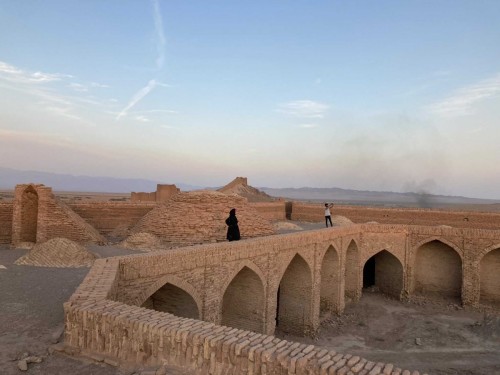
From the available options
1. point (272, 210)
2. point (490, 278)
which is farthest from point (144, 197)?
point (490, 278)

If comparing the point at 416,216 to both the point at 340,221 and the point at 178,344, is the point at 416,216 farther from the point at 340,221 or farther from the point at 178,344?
the point at 178,344

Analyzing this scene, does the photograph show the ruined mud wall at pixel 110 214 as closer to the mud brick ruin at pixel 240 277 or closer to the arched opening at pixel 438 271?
the mud brick ruin at pixel 240 277

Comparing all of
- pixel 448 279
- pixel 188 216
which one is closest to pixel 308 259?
pixel 188 216

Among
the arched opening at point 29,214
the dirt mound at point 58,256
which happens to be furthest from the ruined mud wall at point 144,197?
the dirt mound at point 58,256

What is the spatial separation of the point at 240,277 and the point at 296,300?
363 cm

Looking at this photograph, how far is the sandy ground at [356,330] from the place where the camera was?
17.0 feet

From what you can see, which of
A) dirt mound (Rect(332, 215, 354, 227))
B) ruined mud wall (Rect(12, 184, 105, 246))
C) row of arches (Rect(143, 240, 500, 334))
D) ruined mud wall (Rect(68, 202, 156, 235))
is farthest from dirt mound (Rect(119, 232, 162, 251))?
dirt mound (Rect(332, 215, 354, 227))

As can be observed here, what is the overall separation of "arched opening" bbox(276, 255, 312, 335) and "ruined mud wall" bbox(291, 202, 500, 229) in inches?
502

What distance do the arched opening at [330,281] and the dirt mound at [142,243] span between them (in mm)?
7186

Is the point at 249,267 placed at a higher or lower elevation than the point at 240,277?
higher

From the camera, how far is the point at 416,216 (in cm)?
2541

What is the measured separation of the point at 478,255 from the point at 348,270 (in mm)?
5810

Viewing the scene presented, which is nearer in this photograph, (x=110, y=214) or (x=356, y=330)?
(x=356, y=330)

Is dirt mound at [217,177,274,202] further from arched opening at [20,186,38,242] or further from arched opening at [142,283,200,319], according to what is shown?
arched opening at [142,283,200,319]
